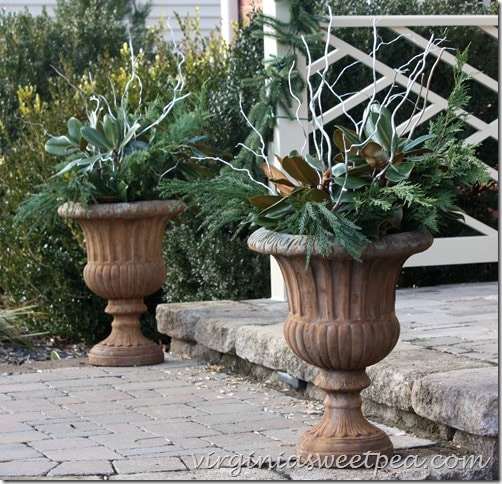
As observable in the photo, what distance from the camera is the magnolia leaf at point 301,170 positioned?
11.9 feet

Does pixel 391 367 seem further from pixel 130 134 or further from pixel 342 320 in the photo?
pixel 130 134

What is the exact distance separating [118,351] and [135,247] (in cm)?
60

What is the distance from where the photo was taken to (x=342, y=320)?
142 inches

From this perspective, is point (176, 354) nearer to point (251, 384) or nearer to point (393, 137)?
point (251, 384)

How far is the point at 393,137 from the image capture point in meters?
3.54

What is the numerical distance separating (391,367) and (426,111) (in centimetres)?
273

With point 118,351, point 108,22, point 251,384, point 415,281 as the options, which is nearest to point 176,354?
point 118,351

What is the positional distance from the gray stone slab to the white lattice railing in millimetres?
2345

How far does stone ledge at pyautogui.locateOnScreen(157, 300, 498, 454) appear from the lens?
3.68m

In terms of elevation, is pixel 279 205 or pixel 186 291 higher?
pixel 279 205

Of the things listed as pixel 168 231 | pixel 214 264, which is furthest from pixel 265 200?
pixel 168 231

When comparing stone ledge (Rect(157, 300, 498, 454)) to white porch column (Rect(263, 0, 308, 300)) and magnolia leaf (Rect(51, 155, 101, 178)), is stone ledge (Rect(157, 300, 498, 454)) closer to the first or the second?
white porch column (Rect(263, 0, 308, 300))

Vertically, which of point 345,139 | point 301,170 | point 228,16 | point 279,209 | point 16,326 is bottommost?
point 16,326

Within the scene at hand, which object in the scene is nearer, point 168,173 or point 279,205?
point 279,205
